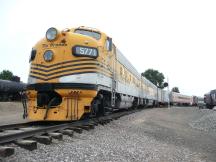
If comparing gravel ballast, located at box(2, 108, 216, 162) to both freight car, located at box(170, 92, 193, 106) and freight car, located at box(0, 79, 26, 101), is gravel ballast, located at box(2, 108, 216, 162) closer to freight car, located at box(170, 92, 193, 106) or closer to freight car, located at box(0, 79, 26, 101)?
freight car, located at box(0, 79, 26, 101)

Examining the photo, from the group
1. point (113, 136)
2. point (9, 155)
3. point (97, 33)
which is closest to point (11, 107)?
point (97, 33)

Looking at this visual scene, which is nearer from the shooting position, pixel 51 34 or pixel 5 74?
pixel 51 34

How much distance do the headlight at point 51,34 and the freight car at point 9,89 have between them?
21098mm

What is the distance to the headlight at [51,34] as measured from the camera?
11.5 meters

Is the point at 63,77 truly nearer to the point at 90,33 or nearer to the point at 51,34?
the point at 51,34

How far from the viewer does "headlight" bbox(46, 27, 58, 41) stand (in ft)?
37.8

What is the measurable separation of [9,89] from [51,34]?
2271 cm

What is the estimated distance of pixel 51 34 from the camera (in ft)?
38.0

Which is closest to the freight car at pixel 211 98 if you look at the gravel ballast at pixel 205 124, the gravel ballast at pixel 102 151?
the gravel ballast at pixel 205 124

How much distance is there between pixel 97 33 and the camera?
13.3 meters

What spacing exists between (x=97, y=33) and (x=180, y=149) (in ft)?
17.3

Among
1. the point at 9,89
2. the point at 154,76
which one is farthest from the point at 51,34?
the point at 154,76

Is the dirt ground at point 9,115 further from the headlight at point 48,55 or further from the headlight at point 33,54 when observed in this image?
the headlight at point 48,55

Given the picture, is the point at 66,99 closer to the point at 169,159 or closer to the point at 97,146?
the point at 97,146
